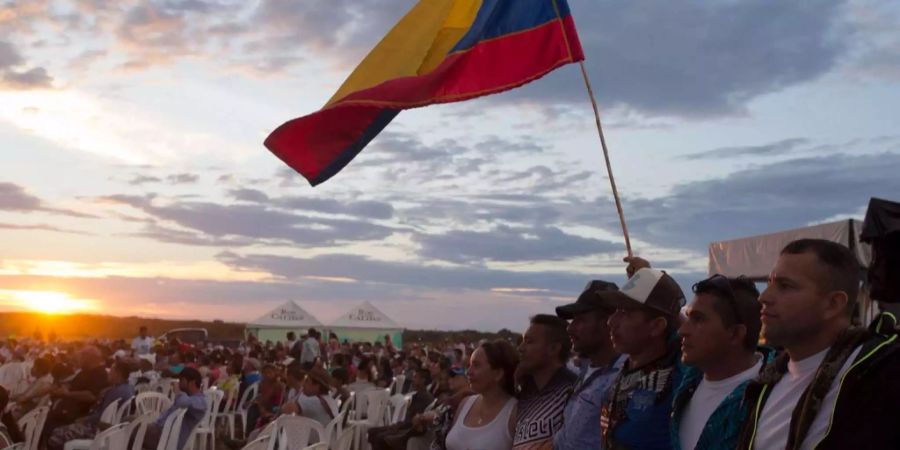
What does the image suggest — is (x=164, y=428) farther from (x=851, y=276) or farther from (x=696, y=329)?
(x=851, y=276)

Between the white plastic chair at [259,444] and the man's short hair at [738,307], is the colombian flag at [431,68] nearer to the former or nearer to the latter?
the white plastic chair at [259,444]

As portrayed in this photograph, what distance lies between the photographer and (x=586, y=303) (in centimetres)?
459

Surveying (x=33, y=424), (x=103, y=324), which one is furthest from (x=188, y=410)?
(x=103, y=324)

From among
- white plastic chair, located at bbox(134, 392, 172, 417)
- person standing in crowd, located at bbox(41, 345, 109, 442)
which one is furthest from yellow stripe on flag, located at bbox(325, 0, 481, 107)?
white plastic chair, located at bbox(134, 392, 172, 417)

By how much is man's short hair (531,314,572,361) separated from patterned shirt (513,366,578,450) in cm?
9

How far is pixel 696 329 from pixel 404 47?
3650 millimetres

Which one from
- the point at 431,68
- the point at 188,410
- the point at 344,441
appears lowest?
the point at 344,441

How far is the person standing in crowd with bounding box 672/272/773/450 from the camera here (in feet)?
11.4

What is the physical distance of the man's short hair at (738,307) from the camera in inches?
139

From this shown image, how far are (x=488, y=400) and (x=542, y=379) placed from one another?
444 millimetres

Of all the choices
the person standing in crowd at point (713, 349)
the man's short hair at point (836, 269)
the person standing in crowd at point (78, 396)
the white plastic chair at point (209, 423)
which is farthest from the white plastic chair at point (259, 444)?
the person standing in crowd at point (78, 396)

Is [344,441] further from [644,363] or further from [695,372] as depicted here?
[695,372]

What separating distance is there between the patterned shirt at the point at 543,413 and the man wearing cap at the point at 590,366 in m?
0.15

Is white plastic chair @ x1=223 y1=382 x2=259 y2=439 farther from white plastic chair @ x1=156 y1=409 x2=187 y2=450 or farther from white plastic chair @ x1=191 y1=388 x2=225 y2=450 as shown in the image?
white plastic chair @ x1=156 y1=409 x2=187 y2=450
